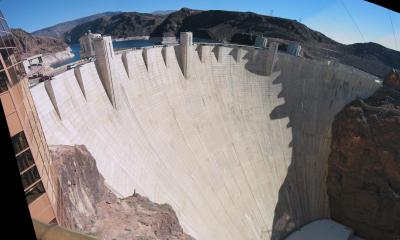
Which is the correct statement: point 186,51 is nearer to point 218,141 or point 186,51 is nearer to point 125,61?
point 125,61

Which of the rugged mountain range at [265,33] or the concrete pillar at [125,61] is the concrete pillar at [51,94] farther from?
the rugged mountain range at [265,33]

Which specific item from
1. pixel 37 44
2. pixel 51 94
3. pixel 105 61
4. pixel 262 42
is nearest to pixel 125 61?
pixel 105 61

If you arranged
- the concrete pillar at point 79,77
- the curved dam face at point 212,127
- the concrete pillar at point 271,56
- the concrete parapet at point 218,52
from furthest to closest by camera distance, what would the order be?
the concrete pillar at point 271,56, the concrete parapet at point 218,52, the curved dam face at point 212,127, the concrete pillar at point 79,77

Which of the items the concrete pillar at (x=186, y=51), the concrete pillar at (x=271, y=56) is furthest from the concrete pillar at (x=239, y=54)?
the concrete pillar at (x=186, y=51)

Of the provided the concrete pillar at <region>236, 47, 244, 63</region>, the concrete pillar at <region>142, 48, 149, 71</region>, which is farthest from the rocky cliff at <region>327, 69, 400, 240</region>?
the concrete pillar at <region>142, 48, 149, 71</region>

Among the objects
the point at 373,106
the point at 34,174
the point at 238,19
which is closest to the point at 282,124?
the point at 373,106
